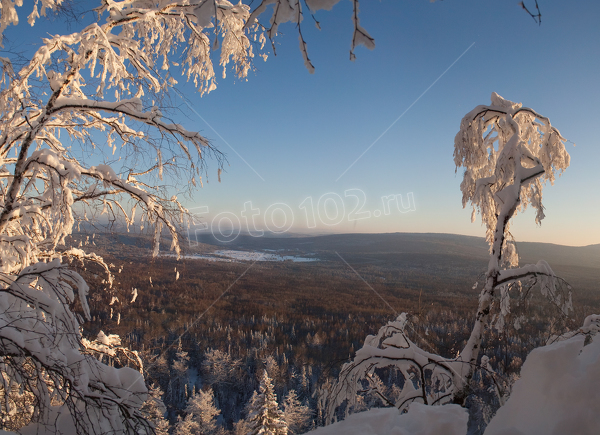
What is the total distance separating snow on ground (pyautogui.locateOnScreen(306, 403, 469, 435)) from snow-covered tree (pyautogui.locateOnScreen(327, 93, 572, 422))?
5.13ft

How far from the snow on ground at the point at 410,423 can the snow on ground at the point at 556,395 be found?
0.13m

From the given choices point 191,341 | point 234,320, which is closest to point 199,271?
point 234,320

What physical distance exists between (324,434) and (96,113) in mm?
3844

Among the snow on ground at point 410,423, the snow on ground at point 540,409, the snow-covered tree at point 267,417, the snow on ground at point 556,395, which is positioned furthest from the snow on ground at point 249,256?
the snow on ground at point 556,395

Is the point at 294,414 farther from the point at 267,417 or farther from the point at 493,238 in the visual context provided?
the point at 493,238

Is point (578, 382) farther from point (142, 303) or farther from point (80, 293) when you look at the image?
point (142, 303)

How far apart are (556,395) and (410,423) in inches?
25.1

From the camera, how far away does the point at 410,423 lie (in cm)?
130

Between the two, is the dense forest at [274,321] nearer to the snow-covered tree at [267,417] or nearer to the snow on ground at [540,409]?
the snow on ground at [540,409]

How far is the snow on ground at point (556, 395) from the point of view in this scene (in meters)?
1.05

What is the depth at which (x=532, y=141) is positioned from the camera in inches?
146

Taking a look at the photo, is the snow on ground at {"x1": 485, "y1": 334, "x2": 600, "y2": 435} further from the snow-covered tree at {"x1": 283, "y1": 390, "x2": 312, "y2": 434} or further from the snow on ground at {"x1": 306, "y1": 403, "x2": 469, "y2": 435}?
the snow-covered tree at {"x1": 283, "y1": 390, "x2": 312, "y2": 434}

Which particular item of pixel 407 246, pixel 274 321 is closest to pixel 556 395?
pixel 274 321

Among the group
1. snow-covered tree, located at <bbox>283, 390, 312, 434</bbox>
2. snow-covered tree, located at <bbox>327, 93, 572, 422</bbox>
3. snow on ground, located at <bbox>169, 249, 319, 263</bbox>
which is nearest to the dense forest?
snow-covered tree, located at <bbox>327, 93, 572, 422</bbox>
